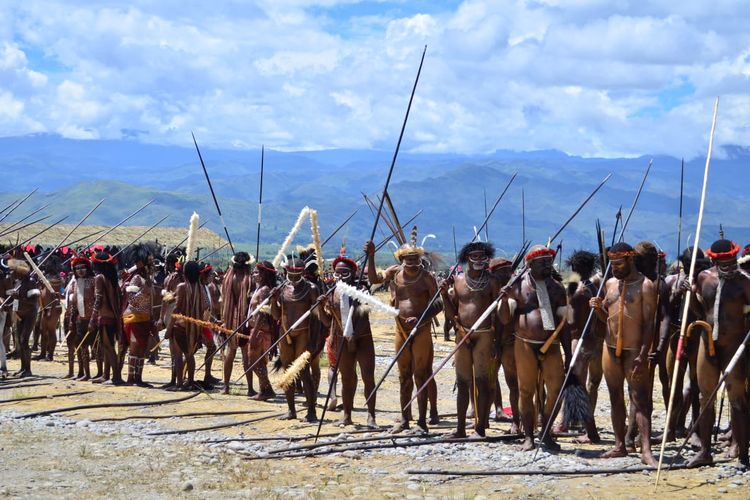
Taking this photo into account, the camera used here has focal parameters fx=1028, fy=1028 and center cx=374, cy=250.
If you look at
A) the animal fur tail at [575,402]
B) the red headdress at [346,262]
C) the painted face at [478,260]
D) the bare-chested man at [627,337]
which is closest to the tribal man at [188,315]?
the red headdress at [346,262]

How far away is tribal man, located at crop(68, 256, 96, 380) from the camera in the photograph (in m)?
15.9

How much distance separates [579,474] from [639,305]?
5.62 ft

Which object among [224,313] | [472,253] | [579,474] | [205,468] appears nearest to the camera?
[579,474]

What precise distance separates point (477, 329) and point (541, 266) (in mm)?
1070

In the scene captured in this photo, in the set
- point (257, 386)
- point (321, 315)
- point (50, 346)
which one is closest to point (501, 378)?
point (257, 386)

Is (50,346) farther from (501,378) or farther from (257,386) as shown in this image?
(501,378)

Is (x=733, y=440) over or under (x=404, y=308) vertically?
under

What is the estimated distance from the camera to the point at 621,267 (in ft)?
32.0

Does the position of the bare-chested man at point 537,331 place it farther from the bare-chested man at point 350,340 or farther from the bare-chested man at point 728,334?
the bare-chested man at point 350,340

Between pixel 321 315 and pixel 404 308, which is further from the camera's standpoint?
pixel 321 315

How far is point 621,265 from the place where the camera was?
9734 millimetres

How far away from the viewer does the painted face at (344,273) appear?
12198mm

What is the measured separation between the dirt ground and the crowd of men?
0.44m

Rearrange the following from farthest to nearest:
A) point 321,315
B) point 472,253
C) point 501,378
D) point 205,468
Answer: point 501,378, point 321,315, point 472,253, point 205,468
